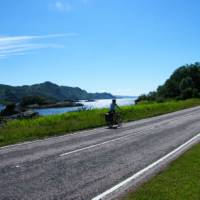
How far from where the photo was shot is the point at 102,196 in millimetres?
6672

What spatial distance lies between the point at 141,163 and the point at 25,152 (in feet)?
14.8

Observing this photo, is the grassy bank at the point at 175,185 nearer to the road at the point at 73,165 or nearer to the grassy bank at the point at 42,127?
the road at the point at 73,165

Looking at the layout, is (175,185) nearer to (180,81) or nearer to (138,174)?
(138,174)

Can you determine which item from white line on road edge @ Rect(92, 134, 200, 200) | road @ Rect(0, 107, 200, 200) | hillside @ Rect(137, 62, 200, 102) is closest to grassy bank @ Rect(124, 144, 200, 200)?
white line on road edge @ Rect(92, 134, 200, 200)

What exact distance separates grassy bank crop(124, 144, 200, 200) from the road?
3.08 feet

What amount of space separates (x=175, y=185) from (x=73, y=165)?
347 centimetres

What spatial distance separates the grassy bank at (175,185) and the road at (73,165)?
0.94 meters

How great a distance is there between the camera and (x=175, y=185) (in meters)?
6.98

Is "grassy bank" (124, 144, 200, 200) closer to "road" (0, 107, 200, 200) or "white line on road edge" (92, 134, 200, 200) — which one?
"white line on road edge" (92, 134, 200, 200)

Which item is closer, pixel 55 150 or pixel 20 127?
pixel 55 150

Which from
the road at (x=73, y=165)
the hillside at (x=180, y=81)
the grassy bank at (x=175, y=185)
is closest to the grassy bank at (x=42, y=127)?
the road at (x=73, y=165)

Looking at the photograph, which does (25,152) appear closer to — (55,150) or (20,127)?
(55,150)

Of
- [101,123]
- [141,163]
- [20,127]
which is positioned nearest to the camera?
[141,163]

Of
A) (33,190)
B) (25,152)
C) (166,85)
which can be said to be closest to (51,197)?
(33,190)
